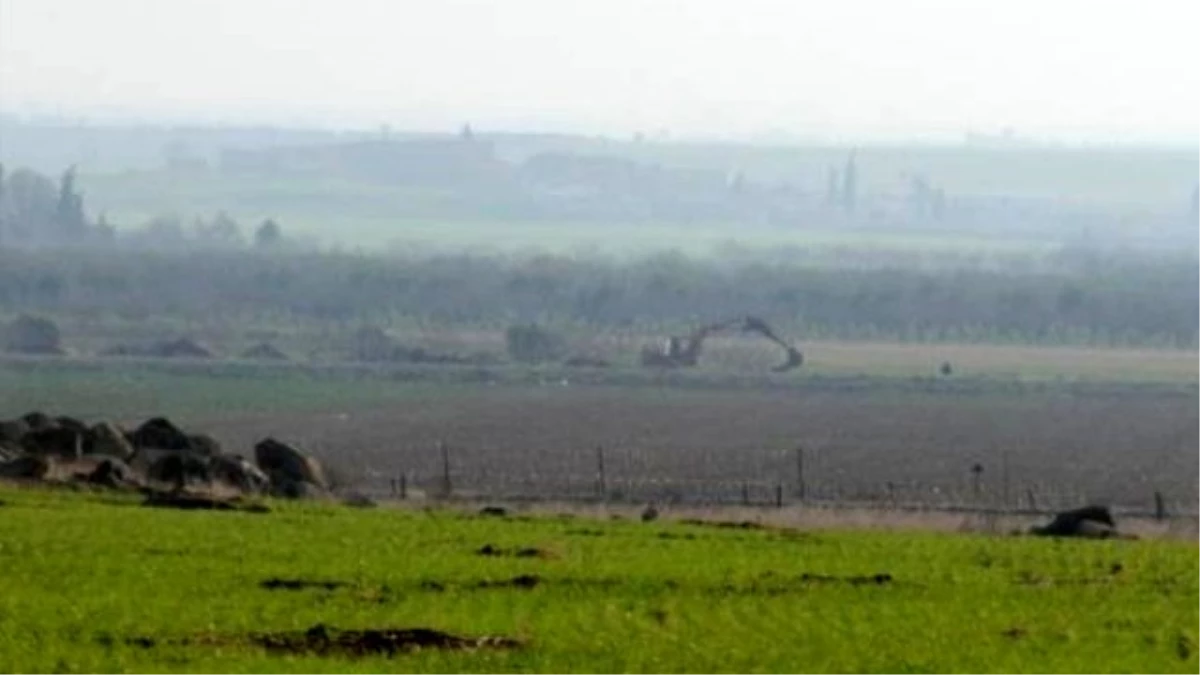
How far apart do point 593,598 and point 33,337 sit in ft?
282

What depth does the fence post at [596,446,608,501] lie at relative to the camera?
57372 mm

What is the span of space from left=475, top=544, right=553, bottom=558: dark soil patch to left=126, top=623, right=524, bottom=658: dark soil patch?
759 centimetres

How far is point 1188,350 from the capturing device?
122375 mm

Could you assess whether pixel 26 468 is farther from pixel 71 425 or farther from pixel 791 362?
pixel 791 362

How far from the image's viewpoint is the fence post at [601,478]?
57372 millimetres

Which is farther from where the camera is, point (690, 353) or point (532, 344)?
point (532, 344)

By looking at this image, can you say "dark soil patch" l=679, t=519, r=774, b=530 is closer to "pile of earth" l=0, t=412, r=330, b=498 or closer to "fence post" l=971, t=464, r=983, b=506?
"pile of earth" l=0, t=412, r=330, b=498

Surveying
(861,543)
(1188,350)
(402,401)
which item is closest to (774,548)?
(861,543)

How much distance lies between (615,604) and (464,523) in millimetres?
11065

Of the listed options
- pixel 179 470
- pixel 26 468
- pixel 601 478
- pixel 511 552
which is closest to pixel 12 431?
pixel 179 470

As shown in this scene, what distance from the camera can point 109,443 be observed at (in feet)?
176

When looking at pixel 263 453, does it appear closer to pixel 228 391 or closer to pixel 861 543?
pixel 861 543

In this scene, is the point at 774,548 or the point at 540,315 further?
the point at 540,315

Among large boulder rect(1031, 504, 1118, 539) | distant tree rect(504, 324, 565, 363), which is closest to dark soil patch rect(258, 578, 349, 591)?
large boulder rect(1031, 504, 1118, 539)
